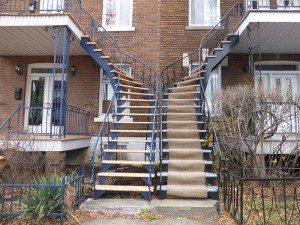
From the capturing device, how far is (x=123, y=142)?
9922mm

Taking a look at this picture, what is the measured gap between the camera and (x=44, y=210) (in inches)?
224

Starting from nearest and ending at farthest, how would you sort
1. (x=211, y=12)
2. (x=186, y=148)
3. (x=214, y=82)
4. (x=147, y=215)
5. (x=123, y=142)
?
(x=147, y=215) → (x=186, y=148) → (x=123, y=142) → (x=214, y=82) → (x=211, y=12)

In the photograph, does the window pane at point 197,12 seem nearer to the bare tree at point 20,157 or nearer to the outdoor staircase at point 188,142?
the outdoor staircase at point 188,142

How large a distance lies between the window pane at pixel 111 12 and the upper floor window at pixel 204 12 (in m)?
2.97

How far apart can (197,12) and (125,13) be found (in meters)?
2.86

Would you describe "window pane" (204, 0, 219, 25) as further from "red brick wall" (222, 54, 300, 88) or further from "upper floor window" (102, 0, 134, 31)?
"upper floor window" (102, 0, 134, 31)

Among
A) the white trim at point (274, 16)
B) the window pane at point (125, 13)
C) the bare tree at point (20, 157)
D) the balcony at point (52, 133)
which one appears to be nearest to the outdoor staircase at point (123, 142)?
the balcony at point (52, 133)

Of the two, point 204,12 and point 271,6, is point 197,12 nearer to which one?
point 204,12

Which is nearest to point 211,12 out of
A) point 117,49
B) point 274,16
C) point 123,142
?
point 274,16

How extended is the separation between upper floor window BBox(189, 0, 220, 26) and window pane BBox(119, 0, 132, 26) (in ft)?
8.02

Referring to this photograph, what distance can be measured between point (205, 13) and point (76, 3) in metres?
4.98

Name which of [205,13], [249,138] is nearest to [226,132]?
[249,138]

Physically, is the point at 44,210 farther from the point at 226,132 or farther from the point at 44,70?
the point at 44,70

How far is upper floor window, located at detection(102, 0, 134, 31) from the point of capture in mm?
12430
